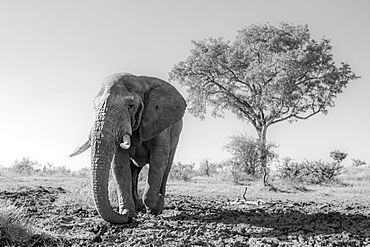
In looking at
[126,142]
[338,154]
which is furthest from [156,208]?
[338,154]

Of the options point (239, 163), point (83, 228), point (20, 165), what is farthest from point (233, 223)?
point (20, 165)

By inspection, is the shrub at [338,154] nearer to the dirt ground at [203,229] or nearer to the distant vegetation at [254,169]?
the distant vegetation at [254,169]

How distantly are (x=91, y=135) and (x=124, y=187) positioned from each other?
1.35 meters

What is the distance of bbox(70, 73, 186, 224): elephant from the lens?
6199 millimetres

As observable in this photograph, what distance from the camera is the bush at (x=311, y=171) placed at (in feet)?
Answer: 75.6

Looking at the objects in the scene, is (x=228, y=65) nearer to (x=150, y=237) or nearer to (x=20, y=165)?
(x=20, y=165)

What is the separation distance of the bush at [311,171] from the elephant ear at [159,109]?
16.3m

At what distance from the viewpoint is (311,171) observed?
24.0 m

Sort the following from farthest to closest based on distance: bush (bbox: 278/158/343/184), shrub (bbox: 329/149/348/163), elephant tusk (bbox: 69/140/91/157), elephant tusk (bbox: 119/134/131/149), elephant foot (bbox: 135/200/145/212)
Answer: shrub (bbox: 329/149/348/163) < bush (bbox: 278/158/343/184) < elephant foot (bbox: 135/200/145/212) < elephant tusk (bbox: 69/140/91/157) < elephant tusk (bbox: 119/134/131/149)

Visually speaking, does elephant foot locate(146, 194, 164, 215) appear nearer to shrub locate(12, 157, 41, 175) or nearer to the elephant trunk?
the elephant trunk

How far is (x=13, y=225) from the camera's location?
5.20 m

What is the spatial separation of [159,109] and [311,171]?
18309 millimetres

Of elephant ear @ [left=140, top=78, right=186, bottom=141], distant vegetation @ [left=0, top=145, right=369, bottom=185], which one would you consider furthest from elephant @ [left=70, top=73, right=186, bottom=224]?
distant vegetation @ [left=0, top=145, right=369, bottom=185]

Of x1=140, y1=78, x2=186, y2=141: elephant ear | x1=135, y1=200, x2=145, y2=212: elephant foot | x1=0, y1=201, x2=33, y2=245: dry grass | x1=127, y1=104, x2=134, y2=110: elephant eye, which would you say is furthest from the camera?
x1=135, y1=200, x2=145, y2=212: elephant foot
